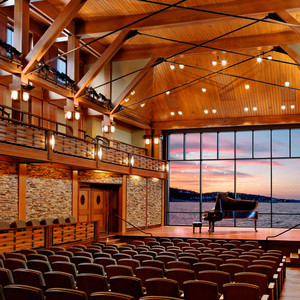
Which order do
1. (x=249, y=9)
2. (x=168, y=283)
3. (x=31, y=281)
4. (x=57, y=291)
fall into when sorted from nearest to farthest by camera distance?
(x=57, y=291) < (x=168, y=283) < (x=31, y=281) < (x=249, y=9)

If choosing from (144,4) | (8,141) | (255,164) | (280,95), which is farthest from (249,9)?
(255,164)

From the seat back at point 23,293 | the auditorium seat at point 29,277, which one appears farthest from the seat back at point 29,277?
the seat back at point 23,293

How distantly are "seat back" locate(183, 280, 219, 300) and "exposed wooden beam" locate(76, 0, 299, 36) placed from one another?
9666 mm

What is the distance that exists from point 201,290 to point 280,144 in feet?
112

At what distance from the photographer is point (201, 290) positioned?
4.02 m

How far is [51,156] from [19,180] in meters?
1.26

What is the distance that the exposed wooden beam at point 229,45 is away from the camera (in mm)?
14284

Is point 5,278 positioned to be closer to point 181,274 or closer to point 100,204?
point 181,274

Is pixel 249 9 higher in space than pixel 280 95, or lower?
higher

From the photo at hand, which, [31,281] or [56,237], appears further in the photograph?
[56,237]

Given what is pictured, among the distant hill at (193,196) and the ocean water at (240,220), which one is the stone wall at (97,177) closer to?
the distant hill at (193,196)

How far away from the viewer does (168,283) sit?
4102 mm

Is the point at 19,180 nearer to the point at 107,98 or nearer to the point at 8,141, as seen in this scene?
the point at 8,141

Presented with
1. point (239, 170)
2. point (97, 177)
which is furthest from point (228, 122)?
point (239, 170)
